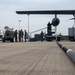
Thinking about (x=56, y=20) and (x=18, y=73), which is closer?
(x=18, y=73)

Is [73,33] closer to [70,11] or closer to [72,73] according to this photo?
[70,11]

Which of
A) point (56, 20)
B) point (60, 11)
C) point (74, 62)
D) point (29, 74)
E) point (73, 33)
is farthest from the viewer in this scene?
point (73, 33)

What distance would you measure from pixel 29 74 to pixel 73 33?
69.0 meters

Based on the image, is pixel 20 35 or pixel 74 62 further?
pixel 20 35

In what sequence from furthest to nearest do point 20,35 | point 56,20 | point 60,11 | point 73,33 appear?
point 73,33 → point 20,35 → point 60,11 → point 56,20

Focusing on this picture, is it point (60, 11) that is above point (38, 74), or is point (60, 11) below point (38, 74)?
above

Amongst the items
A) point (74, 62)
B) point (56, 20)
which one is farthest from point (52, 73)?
point (56, 20)

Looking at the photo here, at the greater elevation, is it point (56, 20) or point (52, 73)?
point (56, 20)

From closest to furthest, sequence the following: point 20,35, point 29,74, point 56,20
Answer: point 29,74, point 56,20, point 20,35

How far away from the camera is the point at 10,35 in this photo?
6169 centimetres

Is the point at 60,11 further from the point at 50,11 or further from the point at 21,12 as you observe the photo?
the point at 21,12

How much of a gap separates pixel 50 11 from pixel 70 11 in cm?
387

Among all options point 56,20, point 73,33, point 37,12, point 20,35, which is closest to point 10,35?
point 20,35

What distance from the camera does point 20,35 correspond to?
60.2 m
